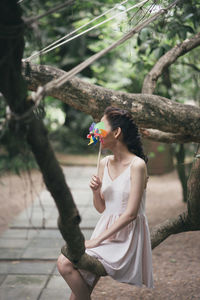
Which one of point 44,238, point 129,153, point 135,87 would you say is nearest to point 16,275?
point 44,238

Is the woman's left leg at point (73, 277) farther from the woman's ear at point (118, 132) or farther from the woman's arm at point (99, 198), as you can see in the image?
the woman's ear at point (118, 132)

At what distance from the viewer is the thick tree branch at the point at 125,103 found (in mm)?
2930

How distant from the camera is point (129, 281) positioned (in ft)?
8.33

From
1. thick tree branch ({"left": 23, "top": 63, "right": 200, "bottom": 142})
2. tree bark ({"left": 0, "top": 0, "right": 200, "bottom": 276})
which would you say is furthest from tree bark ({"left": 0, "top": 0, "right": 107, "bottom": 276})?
thick tree branch ({"left": 23, "top": 63, "right": 200, "bottom": 142})

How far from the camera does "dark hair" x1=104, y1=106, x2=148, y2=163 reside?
257cm

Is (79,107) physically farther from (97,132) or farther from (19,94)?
(19,94)

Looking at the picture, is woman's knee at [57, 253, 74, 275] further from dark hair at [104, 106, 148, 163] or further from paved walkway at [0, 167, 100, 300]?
dark hair at [104, 106, 148, 163]

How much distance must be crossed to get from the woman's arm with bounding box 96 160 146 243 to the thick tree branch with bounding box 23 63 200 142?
2.18 ft

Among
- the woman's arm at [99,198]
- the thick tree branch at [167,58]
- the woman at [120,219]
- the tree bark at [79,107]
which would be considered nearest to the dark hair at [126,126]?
the woman at [120,219]

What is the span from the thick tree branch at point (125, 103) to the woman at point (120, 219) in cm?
39

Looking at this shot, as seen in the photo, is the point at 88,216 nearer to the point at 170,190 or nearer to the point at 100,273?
the point at 170,190

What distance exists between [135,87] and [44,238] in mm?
4014

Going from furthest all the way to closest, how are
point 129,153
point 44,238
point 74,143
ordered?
1. point 74,143
2. point 44,238
3. point 129,153

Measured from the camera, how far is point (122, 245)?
2.55 m
